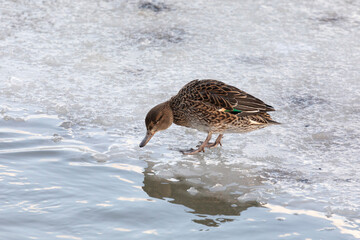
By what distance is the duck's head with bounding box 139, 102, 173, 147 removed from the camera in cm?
577

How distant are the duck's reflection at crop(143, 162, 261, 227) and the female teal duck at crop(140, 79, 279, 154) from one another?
0.64 metres

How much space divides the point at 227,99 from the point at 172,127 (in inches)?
37.5

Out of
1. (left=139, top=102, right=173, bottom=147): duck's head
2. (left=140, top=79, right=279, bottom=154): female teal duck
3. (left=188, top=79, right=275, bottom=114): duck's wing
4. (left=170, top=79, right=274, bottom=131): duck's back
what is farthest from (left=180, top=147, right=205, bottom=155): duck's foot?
(left=188, top=79, right=275, bottom=114): duck's wing

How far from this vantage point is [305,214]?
469cm

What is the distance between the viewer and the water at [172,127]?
460cm

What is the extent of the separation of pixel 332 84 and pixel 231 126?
1999 mm

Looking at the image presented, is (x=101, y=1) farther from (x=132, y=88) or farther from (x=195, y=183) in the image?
(x=195, y=183)

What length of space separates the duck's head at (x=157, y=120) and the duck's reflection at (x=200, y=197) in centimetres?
53

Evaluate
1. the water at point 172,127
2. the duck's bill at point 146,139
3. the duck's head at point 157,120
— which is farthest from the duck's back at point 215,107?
the duck's bill at point 146,139

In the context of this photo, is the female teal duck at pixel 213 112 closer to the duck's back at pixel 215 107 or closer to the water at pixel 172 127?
the duck's back at pixel 215 107

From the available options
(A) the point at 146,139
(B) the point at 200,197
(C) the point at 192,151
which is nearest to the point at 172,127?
(C) the point at 192,151

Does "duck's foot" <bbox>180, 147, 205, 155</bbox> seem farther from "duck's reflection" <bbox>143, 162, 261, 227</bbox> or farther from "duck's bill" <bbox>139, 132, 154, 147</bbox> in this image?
"duck's reflection" <bbox>143, 162, 261, 227</bbox>

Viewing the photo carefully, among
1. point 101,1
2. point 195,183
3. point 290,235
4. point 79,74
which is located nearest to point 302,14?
point 101,1

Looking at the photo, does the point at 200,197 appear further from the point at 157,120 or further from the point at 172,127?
the point at 172,127
